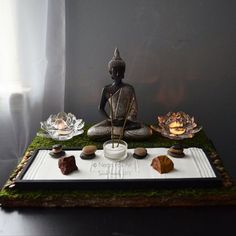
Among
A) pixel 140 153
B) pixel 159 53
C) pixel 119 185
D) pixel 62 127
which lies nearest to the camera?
pixel 119 185

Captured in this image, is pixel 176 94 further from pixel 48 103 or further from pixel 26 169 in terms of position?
pixel 26 169

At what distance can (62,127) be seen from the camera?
1.07 metres

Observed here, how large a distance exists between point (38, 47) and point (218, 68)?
0.73 m

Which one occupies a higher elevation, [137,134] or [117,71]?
[117,71]

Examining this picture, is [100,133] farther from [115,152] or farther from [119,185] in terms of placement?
[119,185]

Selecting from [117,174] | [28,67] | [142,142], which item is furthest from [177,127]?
[28,67]

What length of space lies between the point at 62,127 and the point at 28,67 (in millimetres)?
285

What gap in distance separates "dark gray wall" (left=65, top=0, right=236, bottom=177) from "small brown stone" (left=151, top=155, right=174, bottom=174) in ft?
1.68

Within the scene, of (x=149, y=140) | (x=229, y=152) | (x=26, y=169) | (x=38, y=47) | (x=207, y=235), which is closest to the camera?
(x=207, y=235)

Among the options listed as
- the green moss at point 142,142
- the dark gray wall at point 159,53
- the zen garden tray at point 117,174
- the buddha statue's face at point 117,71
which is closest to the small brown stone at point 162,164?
the zen garden tray at point 117,174

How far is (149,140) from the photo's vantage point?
1031 mm

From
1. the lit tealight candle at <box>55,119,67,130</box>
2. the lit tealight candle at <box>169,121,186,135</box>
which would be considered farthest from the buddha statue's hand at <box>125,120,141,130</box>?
the lit tealight candle at <box>55,119,67,130</box>

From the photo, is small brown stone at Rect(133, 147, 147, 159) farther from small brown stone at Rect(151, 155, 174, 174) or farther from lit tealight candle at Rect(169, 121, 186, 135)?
lit tealight candle at Rect(169, 121, 186, 135)

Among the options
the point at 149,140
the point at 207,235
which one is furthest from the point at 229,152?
the point at 207,235
